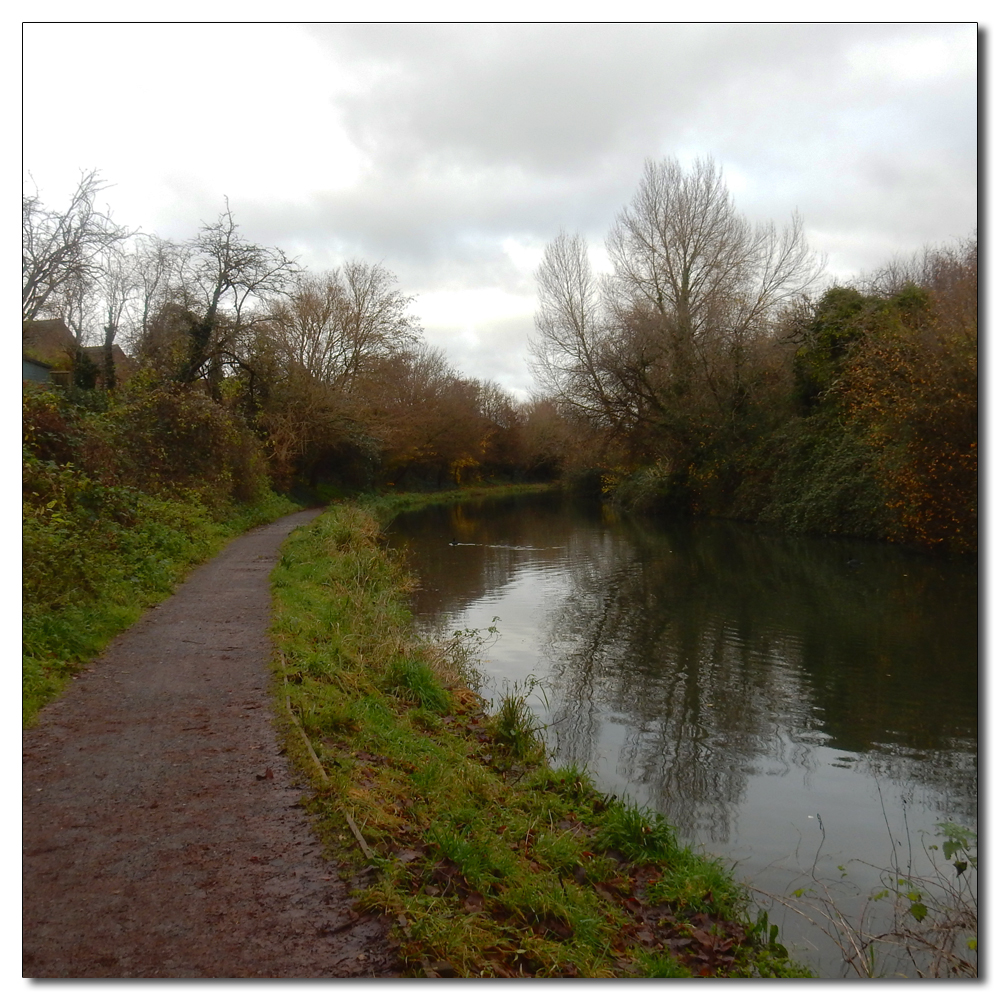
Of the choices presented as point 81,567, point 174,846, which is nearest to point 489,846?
point 174,846

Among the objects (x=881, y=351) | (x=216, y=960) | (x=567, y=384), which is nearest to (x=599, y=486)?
(x=567, y=384)

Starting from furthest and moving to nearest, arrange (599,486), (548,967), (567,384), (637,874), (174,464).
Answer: (599,486)
(567,384)
(174,464)
(637,874)
(548,967)

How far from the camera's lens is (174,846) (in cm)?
456

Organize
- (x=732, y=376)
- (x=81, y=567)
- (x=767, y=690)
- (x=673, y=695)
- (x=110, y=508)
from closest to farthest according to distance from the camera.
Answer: (x=81, y=567) < (x=673, y=695) < (x=767, y=690) < (x=110, y=508) < (x=732, y=376)

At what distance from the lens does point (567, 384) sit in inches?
1355

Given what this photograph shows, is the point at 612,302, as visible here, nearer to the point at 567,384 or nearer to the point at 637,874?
the point at 567,384

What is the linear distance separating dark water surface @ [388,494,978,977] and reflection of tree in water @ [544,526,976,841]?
32 mm

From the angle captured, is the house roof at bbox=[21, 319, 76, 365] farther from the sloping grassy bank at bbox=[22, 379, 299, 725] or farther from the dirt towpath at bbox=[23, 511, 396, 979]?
the dirt towpath at bbox=[23, 511, 396, 979]

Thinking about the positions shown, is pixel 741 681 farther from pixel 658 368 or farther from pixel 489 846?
pixel 658 368

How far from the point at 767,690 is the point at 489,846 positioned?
19.9ft

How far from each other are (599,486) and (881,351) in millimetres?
31474

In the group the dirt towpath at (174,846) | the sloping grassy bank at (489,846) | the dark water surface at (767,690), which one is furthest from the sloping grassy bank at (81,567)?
the dark water surface at (767,690)

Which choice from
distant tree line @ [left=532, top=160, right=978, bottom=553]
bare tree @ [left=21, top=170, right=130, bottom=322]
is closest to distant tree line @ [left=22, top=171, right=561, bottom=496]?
bare tree @ [left=21, top=170, right=130, bottom=322]

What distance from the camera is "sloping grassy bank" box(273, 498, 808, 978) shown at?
13.5ft
